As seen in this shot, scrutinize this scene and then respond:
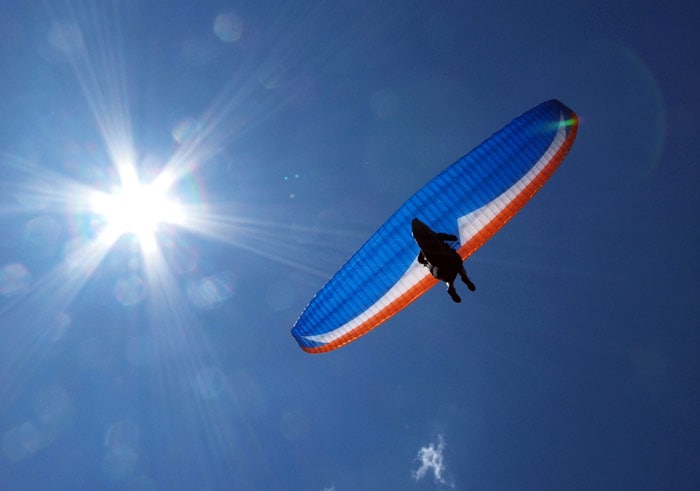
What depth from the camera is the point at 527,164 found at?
1370cm

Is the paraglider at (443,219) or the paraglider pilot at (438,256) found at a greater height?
the paraglider at (443,219)

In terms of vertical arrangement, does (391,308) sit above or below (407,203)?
below

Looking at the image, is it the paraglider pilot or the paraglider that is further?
the paraglider

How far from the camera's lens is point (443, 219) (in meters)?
13.0

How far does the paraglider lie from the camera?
1304 centimetres

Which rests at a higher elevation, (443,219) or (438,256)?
(443,219)

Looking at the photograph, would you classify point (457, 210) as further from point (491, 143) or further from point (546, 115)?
point (546, 115)

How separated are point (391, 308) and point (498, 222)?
13.2 ft

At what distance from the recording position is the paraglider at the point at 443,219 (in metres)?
13.0

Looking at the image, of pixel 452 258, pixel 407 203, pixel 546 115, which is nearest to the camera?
pixel 452 258

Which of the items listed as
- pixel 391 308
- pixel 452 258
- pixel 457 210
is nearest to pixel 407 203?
pixel 457 210

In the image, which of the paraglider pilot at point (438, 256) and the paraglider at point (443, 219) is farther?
the paraglider at point (443, 219)

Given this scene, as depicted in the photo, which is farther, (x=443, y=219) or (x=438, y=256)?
(x=443, y=219)

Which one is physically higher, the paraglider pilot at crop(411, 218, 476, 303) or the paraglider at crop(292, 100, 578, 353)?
the paraglider at crop(292, 100, 578, 353)
